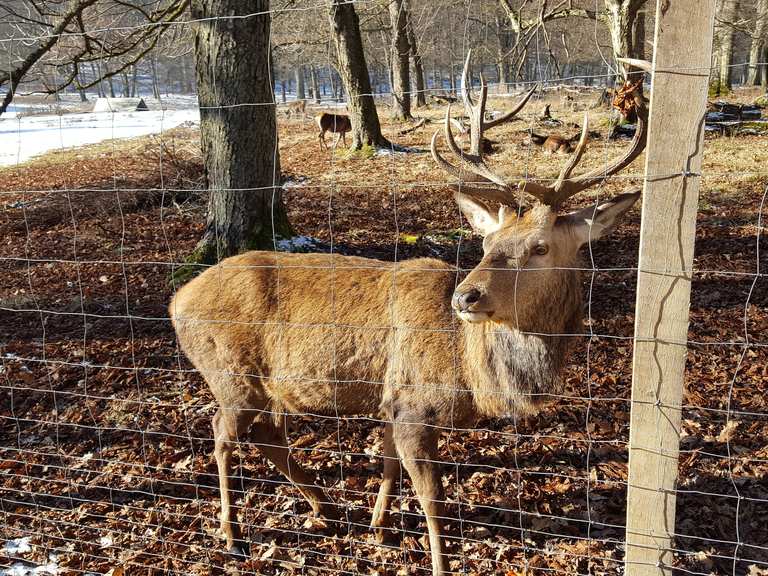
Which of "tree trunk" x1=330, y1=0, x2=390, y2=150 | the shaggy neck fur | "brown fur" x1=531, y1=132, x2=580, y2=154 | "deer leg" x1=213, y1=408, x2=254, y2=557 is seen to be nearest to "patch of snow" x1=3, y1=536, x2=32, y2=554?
"deer leg" x1=213, y1=408, x2=254, y2=557

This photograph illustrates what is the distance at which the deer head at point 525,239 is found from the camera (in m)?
3.21

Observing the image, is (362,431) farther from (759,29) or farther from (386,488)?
(759,29)

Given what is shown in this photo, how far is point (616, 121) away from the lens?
52.6 feet

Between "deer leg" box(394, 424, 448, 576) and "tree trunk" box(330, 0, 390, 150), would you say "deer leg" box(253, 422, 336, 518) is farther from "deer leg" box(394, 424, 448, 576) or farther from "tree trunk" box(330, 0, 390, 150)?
"tree trunk" box(330, 0, 390, 150)

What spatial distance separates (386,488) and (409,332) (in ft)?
3.51

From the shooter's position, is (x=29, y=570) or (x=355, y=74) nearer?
(x=29, y=570)

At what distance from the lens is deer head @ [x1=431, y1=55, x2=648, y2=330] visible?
3.21m

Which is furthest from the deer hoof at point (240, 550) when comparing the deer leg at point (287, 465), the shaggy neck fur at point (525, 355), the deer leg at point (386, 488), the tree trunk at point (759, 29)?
the tree trunk at point (759, 29)

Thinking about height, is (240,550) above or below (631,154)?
below

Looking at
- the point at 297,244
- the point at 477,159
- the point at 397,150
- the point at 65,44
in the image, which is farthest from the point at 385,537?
the point at 397,150

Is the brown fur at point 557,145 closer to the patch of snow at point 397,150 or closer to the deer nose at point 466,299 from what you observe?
the patch of snow at point 397,150

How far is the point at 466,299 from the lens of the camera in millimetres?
3135

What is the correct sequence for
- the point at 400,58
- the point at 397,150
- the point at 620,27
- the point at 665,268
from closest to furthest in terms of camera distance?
1. the point at 665,268
2. the point at 620,27
3. the point at 397,150
4. the point at 400,58

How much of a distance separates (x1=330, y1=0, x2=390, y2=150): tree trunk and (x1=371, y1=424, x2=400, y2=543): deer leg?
12.0 metres
